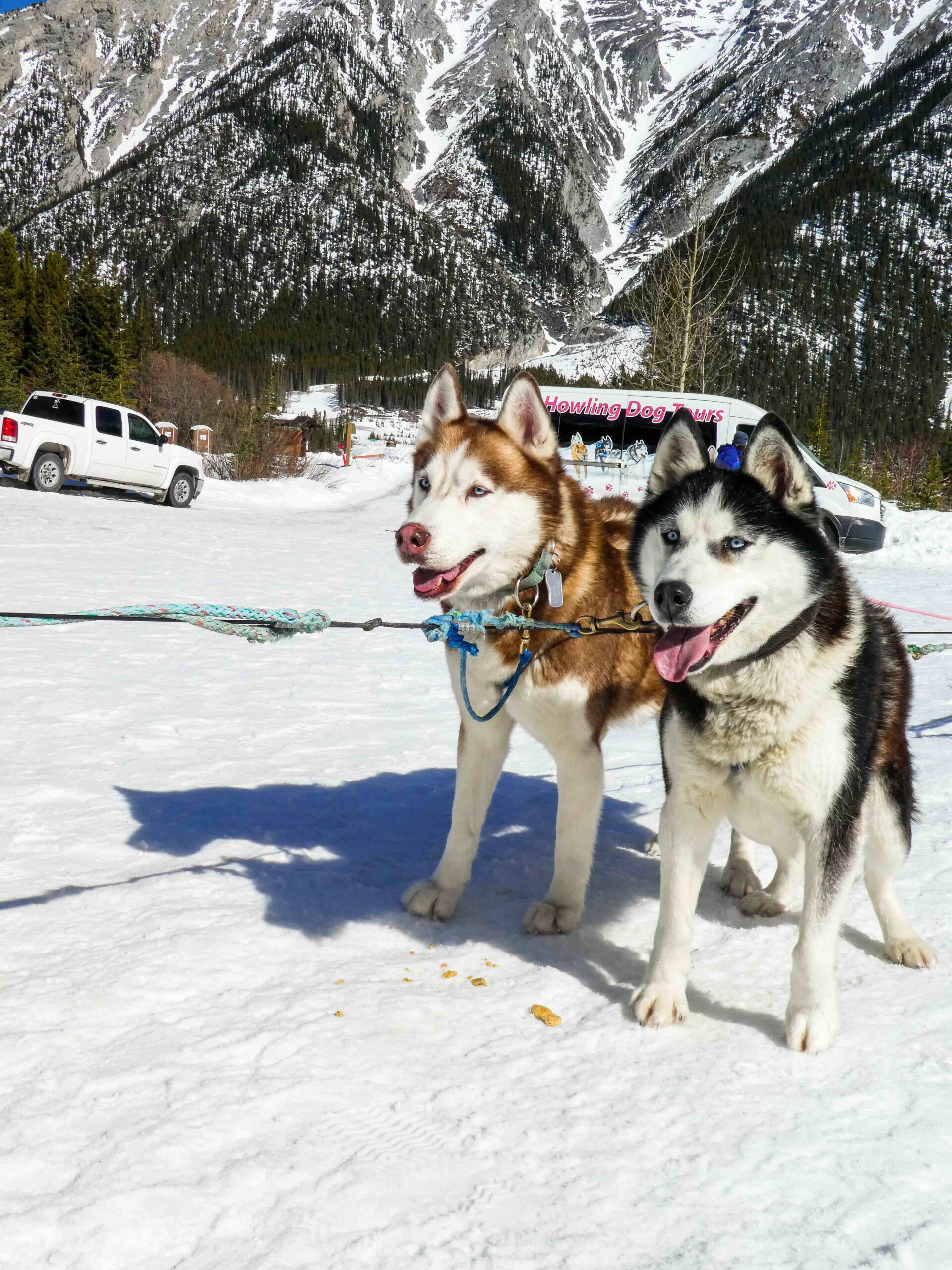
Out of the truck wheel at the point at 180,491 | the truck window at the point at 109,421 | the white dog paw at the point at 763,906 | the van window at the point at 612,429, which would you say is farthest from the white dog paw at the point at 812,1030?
the truck wheel at the point at 180,491

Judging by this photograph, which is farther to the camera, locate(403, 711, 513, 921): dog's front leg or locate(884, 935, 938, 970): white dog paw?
locate(403, 711, 513, 921): dog's front leg

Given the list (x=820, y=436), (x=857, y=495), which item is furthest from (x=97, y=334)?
(x=820, y=436)

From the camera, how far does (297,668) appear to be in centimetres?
667

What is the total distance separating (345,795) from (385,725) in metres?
1.28

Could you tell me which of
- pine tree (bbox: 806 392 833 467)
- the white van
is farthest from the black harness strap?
pine tree (bbox: 806 392 833 467)

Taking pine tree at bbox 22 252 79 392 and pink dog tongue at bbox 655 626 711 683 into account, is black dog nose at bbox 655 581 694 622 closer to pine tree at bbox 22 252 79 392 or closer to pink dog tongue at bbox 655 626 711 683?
pink dog tongue at bbox 655 626 711 683

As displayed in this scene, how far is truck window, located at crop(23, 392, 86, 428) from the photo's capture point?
16766 millimetres

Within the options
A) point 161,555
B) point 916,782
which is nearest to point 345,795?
point 916,782

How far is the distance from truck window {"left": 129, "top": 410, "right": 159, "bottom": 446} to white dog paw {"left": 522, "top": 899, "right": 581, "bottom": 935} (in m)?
17.4

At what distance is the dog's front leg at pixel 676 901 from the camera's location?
222cm

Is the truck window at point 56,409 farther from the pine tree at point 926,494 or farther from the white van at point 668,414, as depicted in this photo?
the pine tree at point 926,494

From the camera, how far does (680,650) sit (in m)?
2.09

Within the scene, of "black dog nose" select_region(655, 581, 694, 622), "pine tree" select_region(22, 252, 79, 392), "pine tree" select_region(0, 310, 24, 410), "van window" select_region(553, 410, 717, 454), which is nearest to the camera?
"black dog nose" select_region(655, 581, 694, 622)

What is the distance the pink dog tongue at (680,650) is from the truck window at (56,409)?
1749 cm
